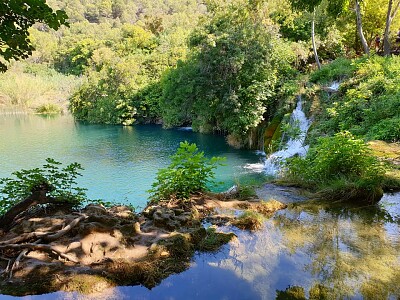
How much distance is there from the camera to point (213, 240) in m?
3.97

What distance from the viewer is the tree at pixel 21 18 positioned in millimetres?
3531

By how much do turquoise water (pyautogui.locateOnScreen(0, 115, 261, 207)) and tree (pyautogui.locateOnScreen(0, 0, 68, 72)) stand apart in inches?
238

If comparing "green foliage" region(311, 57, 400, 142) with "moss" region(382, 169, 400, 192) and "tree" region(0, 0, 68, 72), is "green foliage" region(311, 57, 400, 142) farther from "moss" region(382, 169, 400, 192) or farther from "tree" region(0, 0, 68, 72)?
"tree" region(0, 0, 68, 72)

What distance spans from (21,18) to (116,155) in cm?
1637

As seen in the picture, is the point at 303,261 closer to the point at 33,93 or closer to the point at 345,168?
the point at 345,168

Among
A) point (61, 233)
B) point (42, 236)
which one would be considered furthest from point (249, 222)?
point (42, 236)

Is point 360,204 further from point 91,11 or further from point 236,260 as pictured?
point 91,11

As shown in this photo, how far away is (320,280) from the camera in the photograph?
3146mm

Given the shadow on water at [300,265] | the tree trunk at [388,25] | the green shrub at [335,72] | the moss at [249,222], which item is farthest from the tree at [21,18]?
the tree trunk at [388,25]

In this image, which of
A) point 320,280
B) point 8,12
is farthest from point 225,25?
point 320,280

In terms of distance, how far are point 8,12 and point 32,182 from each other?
2366 mm

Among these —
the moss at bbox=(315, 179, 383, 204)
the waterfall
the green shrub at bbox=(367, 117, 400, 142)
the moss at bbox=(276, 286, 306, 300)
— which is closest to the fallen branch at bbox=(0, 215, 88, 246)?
the moss at bbox=(276, 286, 306, 300)

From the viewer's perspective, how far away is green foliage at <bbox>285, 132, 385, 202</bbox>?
505cm

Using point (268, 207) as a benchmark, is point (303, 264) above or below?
below
